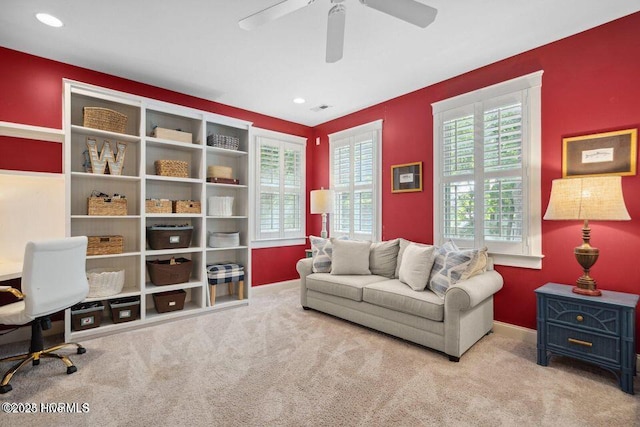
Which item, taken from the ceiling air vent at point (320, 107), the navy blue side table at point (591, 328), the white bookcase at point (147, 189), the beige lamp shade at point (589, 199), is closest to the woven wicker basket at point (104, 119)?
the white bookcase at point (147, 189)

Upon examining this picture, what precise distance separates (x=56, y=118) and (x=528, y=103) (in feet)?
15.2

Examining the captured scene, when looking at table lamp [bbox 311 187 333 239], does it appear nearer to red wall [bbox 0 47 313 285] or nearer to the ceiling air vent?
the ceiling air vent

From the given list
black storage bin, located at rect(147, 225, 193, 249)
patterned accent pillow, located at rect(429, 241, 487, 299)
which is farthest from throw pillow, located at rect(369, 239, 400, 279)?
black storage bin, located at rect(147, 225, 193, 249)

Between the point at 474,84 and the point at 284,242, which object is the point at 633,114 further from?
the point at 284,242

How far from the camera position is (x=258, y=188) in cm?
477

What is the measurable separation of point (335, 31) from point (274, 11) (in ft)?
1.40

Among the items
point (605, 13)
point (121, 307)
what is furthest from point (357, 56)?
point (121, 307)

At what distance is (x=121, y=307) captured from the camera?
330 cm

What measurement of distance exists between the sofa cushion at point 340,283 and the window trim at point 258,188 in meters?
1.24

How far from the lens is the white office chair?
225cm

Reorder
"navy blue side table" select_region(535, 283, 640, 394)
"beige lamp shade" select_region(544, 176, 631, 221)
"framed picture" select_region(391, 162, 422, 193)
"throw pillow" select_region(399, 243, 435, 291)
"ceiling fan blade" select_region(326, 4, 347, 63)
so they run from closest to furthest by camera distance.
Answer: "ceiling fan blade" select_region(326, 4, 347, 63), "navy blue side table" select_region(535, 283, 640, 394), "beige lamp shade" select_region(544, 176, 631, 221), "throw pillow" select_region(399, 243, 435, 291), "framed picture" select_region(391, 162, 422, 193)

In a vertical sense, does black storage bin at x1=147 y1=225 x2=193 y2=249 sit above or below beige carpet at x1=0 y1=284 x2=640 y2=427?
above

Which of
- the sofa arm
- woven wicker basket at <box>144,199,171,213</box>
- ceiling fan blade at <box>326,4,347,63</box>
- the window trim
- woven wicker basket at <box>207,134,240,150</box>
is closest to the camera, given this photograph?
ceiling fan blade at <box>326,4,347,63</box>

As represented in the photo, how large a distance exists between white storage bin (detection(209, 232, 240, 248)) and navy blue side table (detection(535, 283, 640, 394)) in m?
3.34
